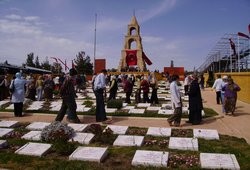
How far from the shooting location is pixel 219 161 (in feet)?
17.4

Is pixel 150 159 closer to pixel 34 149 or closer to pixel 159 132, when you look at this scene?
pixel 159 132

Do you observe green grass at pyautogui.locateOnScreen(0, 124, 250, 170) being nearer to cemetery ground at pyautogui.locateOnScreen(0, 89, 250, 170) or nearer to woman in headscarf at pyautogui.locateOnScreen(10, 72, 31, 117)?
cemetery ground at pyautogui.locateOnScreen(0, 89, 250, 170)

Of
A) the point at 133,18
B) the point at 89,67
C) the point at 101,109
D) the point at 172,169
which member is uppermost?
the point at 133,18

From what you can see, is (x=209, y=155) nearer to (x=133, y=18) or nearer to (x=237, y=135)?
(x=237, y=135)

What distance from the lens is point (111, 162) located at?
5.55 metres

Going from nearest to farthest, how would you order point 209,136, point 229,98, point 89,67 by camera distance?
point 209,136
point 229,98
point 89,67

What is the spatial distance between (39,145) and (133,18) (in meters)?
57.7

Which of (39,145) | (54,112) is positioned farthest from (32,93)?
(39,145)

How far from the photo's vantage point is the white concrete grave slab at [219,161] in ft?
16.8

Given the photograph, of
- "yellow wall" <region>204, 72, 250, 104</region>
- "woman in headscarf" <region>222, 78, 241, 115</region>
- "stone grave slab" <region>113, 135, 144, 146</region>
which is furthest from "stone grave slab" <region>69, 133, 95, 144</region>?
"yellow wall" <region>204, 72, 250, 104</region>

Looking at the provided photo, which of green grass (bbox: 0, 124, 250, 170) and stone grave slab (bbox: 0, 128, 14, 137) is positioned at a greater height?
stone grave slab (bbox: 0, 128, 14, 137)

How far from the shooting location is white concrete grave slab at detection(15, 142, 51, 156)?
5.96 m

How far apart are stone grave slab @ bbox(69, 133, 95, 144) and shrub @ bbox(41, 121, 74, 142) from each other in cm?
14

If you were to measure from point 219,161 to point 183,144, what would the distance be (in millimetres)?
1296
